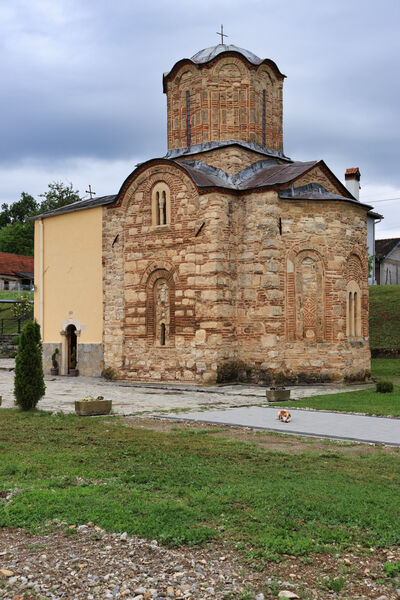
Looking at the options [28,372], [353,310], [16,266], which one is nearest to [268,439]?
[28,372]

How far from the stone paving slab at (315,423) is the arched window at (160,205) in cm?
836

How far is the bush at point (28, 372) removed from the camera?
1193 cm

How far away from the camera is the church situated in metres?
17.4

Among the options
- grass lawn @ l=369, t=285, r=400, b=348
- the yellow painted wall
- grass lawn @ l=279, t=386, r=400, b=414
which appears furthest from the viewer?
grass lawn @ l=369, t=285, r=400, b=348

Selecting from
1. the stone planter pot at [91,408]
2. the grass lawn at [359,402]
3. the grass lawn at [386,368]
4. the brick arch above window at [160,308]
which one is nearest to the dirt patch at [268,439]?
the stone planter pot at [91,408]

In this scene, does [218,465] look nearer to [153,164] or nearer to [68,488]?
[68,488]

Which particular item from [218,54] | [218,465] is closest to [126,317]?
[218,54]

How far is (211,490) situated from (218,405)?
24.5 feet

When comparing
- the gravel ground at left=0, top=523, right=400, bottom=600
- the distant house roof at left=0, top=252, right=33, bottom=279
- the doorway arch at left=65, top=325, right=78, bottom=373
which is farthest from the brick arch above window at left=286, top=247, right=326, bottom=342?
the distant house roof at left=0, top=252, right=33, bottom=279

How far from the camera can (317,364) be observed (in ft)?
56.7

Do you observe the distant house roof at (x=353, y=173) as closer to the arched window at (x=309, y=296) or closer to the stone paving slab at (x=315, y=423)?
the arched window at (x=309, y=296)

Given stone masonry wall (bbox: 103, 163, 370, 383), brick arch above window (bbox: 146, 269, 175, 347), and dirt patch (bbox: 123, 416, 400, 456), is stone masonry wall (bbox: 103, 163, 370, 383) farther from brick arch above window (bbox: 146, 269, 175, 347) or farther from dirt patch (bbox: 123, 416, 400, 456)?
dirt patch (bbox: 123, 416, 400, 456)

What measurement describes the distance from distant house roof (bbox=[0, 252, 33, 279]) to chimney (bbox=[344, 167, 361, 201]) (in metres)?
26.0

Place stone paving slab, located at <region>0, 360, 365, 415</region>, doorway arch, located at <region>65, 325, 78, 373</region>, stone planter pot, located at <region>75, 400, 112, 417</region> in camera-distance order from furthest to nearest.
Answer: doorway arch, located at <region>65, 325, 78, 373</region> < stone paving slab, located at <region>0, 360, 365, 415</region> < stone planter pot, located at <region>75, 400, 112, 417</region>
